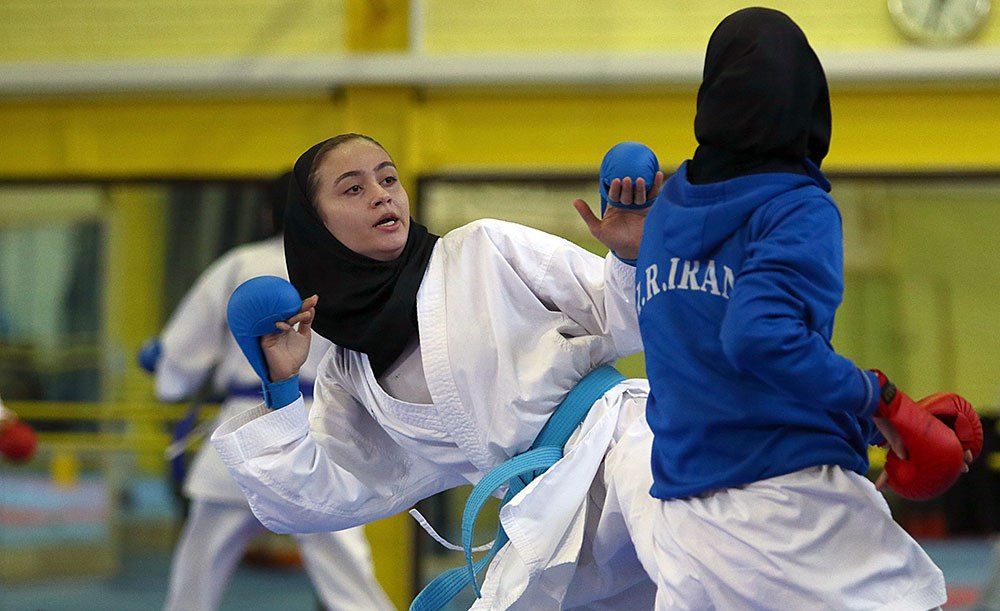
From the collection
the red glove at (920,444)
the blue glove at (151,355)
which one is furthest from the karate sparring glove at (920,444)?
the blue glove at (151,355)

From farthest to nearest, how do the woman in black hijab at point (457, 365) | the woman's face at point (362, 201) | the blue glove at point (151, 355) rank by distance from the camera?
the blue glove at point (151, 355)
the woman's face at point (362, 201)
the woman in black hijab at point (457, 365)

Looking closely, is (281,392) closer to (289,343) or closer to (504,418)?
(289,343)

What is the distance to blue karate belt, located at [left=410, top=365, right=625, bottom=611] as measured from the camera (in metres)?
2.41

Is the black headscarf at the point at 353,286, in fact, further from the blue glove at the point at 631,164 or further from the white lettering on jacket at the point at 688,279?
the white lettering on jacket at the point at 688,279

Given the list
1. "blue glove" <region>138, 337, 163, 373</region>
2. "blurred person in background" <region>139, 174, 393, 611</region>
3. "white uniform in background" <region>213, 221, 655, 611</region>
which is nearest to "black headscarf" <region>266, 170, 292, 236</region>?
"blurred person in background" <region>139, 174, 393, 611</region>

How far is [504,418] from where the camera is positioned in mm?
2465

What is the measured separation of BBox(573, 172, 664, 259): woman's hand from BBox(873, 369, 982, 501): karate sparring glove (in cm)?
65

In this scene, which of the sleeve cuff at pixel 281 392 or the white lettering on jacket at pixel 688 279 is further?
the sleeve cuff at pixel 281 392

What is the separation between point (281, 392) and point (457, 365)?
34cm

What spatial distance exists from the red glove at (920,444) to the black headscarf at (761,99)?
0.36 metres

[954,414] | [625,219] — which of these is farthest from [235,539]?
[954,414]

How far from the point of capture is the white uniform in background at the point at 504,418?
238 cm

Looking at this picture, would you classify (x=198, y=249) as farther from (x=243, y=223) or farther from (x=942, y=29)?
(x=942, y=29)

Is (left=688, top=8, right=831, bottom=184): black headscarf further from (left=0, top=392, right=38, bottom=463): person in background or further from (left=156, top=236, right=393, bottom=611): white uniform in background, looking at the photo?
(left=156, top=236, right=393, bottom=611): white uniform in background
